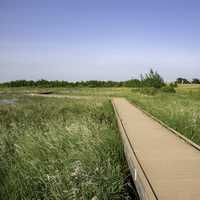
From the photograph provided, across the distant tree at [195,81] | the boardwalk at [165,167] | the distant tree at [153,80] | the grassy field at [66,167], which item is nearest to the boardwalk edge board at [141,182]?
the boardwalk at [165,167]

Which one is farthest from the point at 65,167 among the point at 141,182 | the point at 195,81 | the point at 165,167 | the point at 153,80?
the point at 195,81

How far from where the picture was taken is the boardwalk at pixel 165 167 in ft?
11.1

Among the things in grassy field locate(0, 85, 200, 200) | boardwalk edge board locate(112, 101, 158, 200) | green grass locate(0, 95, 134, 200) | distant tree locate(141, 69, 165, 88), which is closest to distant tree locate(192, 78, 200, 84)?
distant tree locate(141, 69, 165, 88)

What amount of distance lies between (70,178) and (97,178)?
1.52 feet

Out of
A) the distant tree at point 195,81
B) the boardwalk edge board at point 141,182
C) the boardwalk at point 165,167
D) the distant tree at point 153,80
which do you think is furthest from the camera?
the distant tree at point 195,81

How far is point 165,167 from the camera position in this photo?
4430 millimetres

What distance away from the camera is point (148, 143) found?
634 cm

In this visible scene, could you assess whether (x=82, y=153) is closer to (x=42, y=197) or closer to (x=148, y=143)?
(x=42, y=197)

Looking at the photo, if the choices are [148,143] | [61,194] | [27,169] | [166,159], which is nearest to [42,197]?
[61,194]

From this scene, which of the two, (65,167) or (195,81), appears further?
(195,81)

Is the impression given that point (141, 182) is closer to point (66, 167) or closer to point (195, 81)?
point (66, 167)

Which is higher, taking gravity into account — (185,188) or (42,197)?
(185,188)

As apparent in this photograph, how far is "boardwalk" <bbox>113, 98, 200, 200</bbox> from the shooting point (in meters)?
3.40

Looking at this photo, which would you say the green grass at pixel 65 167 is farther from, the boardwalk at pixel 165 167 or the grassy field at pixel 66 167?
the boardwalk at pixel 165 167
